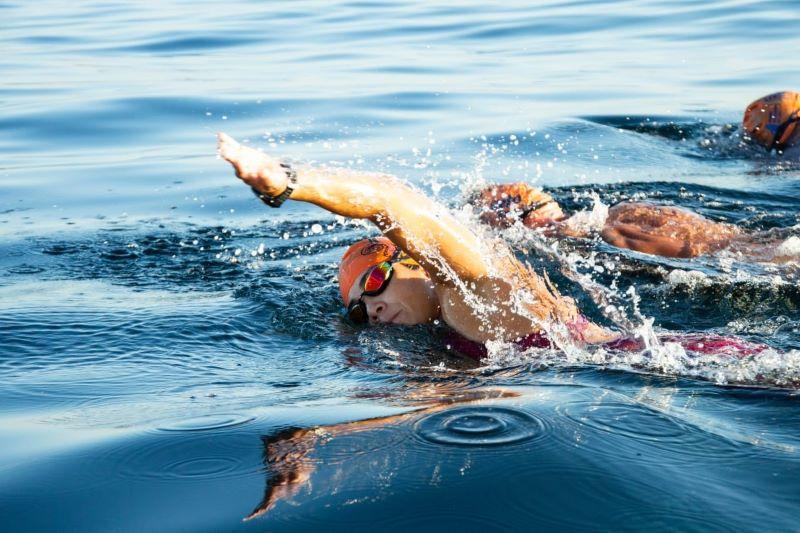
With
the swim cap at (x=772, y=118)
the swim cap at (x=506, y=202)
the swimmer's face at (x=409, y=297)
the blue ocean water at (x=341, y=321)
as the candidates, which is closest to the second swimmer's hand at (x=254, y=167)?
the blue ocean water at (x=341, y=321)

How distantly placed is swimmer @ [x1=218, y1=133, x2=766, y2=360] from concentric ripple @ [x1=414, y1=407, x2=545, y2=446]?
36.6 inches

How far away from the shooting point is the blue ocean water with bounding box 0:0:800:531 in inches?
135

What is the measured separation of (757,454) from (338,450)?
1404 millimetres

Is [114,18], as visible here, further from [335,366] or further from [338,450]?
[338,450]

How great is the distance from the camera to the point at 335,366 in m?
5.34

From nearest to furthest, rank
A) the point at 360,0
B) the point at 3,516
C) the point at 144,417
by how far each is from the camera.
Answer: the point at 3,516 < the point at 144,417 < the point at 360,0

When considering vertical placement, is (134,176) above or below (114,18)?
below

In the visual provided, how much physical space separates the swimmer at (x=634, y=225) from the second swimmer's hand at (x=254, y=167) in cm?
425

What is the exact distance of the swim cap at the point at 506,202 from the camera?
805cm

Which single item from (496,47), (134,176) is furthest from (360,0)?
(134,176)

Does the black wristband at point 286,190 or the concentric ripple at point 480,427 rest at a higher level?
the black wristband at point 286,190

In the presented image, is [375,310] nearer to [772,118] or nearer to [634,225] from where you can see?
[634,225]

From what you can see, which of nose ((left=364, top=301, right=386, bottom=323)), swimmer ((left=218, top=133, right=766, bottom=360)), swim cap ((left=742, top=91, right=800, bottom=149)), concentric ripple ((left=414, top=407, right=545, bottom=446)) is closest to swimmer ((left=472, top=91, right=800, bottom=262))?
swimmer ((left=218, top=133, right=766, bottom=360))

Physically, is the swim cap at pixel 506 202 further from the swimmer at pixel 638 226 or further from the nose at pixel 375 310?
the nose at pixel 375 310
